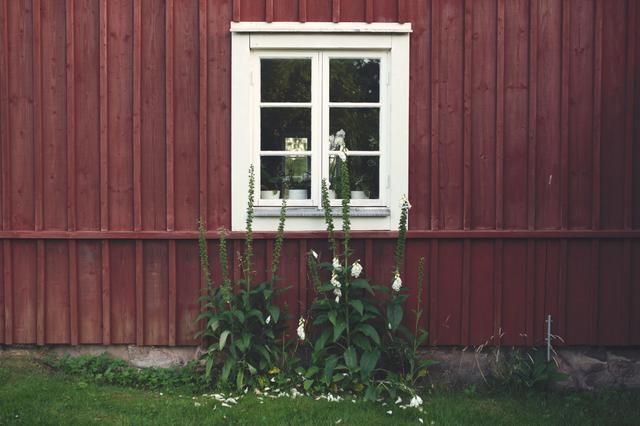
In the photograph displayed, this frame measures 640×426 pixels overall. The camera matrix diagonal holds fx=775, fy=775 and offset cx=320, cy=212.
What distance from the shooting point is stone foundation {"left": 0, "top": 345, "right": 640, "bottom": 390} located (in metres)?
6.93

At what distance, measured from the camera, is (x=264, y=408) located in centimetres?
596

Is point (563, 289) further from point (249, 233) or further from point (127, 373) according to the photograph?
point (127, 373)

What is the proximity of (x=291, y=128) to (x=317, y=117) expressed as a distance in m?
0.26

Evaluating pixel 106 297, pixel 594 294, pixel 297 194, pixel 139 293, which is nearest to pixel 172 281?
pixel 139 293

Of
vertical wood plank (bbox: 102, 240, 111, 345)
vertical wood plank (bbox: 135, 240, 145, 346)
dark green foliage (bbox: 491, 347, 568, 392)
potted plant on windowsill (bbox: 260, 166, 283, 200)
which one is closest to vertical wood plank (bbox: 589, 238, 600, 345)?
dark green foliage (bbox: 491, 347, 568, 392)

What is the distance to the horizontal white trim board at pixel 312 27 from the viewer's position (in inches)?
268

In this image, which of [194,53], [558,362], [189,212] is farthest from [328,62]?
[558,362]

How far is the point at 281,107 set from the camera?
6.99 metres

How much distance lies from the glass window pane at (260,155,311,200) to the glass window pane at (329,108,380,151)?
1.05 ft

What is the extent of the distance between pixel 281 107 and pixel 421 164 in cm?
136

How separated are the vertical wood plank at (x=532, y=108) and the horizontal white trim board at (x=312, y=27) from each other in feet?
3.79

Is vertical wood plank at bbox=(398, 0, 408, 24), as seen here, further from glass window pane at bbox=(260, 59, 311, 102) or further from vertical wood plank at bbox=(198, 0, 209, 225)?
vertical wood plank at bbox=(198, 0, 209, 225)

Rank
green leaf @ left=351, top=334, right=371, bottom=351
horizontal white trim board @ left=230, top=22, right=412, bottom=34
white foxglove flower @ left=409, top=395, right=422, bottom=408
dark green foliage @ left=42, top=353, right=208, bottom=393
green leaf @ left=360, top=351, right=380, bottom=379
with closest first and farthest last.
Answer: white foxglove flower @ left=409, top=395, right=422, bottom=408
green leaf @ left=360, top=351, right=380, bottom=379
green leaf @ left=351, top=334, right=371, bottom=351
dark green foliage @ left=42, top=353, right=208, bottom=393
horizontal white trim board @ left=230, top=22, right=412, bottom=34

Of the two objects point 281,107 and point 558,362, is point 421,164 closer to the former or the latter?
point 281,107
